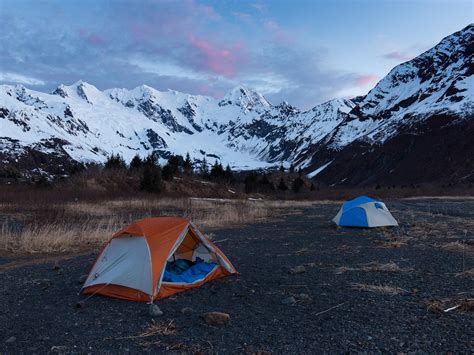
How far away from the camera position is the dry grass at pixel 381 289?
8555 mm

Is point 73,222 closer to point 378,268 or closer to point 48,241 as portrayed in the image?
point 48,241

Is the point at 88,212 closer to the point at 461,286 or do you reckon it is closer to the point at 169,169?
the point at 461,286

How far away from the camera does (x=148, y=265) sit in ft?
29.4

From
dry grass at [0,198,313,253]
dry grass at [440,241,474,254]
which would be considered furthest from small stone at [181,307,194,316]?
dry grass at [440,241,474,254]

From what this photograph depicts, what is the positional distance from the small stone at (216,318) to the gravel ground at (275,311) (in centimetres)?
10

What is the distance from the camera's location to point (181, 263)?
10516mm

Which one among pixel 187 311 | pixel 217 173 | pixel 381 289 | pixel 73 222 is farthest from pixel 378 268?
pixel 217 173

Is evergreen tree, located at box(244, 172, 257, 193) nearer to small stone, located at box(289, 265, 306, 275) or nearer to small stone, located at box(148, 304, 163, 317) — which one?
small stone, located at box(289, 265, 306, 275)

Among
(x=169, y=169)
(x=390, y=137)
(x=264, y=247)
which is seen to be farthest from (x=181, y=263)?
(x=390, y=137)

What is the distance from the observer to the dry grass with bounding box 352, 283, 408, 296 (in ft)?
28.1

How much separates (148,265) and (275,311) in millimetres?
2740

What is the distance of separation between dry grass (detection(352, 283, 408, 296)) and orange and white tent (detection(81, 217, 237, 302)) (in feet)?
9.59

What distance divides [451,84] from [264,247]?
16733 cm

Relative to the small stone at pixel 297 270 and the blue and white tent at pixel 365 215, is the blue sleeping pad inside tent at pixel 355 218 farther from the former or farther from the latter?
the small stone at pixel 297 270
